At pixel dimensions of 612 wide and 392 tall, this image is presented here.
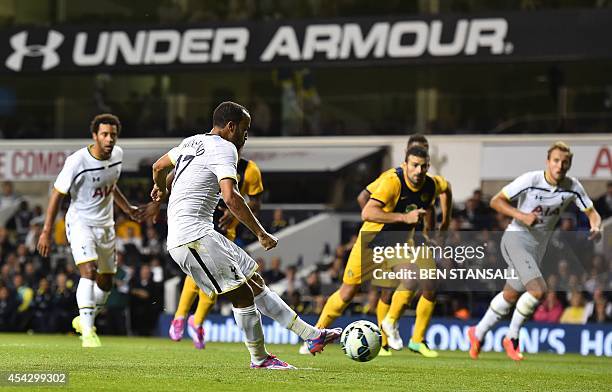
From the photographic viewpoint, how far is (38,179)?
27.7 meters

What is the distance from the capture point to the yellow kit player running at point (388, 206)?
38.9 ft

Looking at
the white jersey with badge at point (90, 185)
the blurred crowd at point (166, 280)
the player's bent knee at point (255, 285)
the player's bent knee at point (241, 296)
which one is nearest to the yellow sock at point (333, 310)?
the white jersey with badge at point (90, 185)

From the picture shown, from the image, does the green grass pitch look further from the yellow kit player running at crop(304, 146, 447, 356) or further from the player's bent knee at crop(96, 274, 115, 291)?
the player's bent knee at crop(96, 274, 115, 291)

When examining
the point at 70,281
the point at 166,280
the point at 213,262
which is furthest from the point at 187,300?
the point at 166,280

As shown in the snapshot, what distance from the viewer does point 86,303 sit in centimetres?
1248

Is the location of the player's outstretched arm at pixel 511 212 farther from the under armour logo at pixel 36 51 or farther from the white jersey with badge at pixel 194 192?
the under armour logo at pixel 36 51

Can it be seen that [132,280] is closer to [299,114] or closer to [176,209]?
[299,114]

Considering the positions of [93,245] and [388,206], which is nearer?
[388,206]

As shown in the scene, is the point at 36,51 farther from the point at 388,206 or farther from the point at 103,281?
the point at 388,206

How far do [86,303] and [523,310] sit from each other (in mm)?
4946

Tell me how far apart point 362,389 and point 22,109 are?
22.0 m

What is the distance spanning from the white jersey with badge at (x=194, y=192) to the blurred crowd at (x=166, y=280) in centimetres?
1050

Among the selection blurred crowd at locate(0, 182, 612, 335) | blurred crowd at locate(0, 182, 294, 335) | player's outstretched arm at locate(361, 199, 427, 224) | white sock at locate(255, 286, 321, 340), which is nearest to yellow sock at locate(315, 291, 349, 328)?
player's outstretched arm at locate(361, 199, 427, 224)

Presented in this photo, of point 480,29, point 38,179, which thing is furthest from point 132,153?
point 480,29
